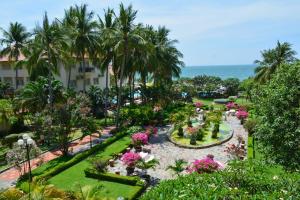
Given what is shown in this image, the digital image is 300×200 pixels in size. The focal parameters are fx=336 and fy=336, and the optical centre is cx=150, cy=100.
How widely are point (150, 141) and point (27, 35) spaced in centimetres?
3274

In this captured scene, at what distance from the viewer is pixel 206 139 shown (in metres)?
30.2

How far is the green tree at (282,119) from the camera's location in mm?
13953

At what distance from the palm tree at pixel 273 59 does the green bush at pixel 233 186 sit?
37900 millimetres

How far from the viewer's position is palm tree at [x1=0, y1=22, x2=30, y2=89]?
51.1 meters

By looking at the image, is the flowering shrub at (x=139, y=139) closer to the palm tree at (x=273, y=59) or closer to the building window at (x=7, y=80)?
the palm tree at (x=273, y=59)

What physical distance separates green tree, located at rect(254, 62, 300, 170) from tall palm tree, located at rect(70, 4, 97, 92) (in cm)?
2887

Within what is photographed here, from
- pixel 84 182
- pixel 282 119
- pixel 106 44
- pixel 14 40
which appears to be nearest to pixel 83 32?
pixel 106 44

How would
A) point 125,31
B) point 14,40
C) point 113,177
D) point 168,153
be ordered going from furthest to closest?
point 14,40 < point 125,31 < point 168,153 < point 113,177

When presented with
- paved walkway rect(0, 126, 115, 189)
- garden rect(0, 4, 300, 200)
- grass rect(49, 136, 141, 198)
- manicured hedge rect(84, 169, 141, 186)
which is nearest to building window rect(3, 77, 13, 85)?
garden rect(0, 4, 300, 200)

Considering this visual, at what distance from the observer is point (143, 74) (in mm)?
45094

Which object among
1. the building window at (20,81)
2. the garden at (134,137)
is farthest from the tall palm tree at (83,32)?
the building window at (20,81)

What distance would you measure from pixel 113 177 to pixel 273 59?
32688 mm

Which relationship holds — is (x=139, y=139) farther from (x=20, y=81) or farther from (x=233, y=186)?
(x=20, y=81)

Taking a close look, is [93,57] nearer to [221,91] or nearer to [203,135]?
[203,135]
